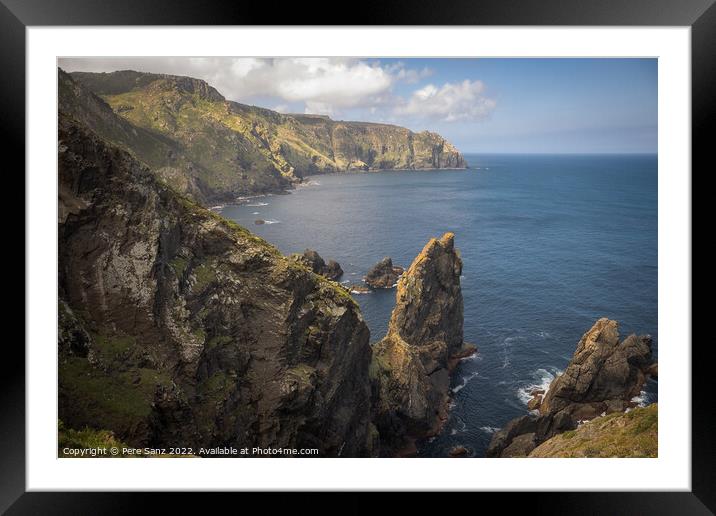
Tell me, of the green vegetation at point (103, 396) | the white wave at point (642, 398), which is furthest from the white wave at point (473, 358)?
the green vegetation at point (103, 396)

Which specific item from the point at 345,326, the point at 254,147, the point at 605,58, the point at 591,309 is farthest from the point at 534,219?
the point at 605,58

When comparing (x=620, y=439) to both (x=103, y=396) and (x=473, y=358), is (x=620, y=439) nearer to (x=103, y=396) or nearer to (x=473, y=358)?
(x=103, y=396)

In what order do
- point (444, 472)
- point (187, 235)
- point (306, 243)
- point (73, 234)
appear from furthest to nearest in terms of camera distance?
point (306, 243), point (187, 235), point (73, 234), point (444, 472)

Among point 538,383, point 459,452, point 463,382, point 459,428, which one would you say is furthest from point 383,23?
point 538,383

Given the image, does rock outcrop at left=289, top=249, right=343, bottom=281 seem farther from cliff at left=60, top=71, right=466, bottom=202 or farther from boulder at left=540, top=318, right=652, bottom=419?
boulder at left=540, top=318, right=652, bottom=419

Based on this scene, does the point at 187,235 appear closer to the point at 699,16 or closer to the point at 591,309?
the point at 699,16

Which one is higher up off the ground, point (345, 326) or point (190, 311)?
point (190, 311)

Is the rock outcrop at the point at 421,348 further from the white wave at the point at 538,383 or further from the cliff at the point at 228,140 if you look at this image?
the cliff at the point at 228,140
